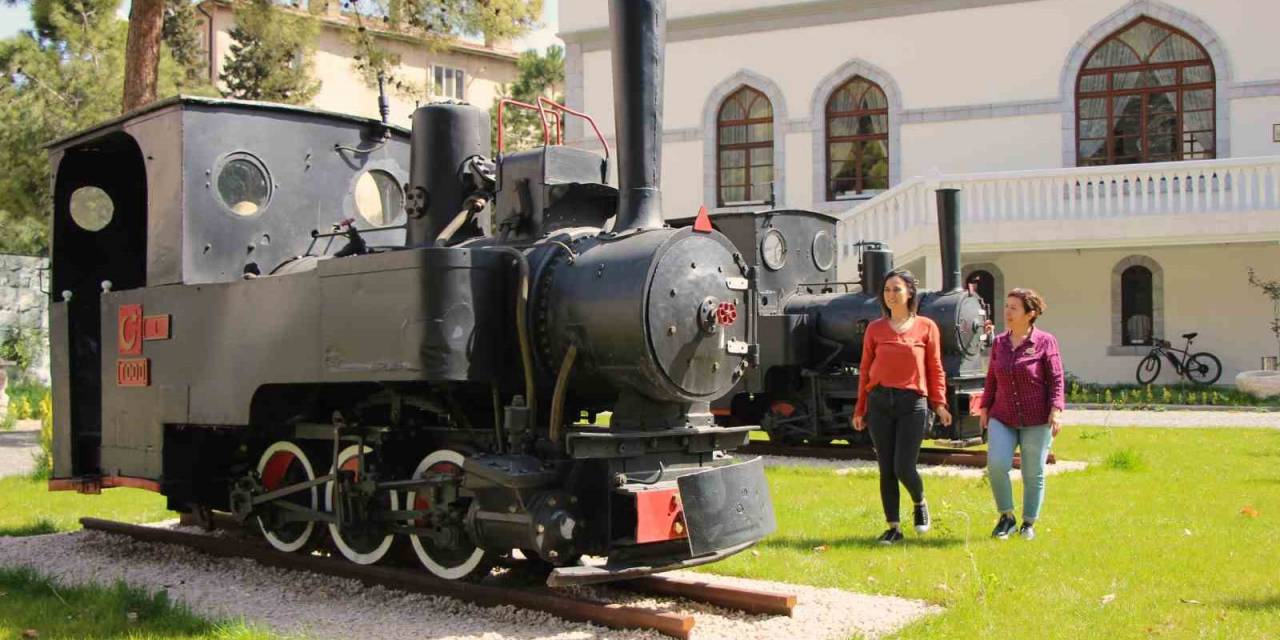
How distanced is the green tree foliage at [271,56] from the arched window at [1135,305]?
1478 cm

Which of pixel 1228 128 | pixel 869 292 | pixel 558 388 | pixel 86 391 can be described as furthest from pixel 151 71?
pixel 1228 128

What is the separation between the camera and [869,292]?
13.4 meters

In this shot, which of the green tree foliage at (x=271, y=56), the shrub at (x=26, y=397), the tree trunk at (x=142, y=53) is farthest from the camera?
the shrub at (x=26, y=397)

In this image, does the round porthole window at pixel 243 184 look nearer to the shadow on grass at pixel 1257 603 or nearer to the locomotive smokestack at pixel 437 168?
the locomotive smokestack at pixel 437 168

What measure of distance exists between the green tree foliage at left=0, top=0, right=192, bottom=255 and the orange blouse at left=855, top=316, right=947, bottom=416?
1123 centimetres

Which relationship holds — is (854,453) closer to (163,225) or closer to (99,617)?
(163,225)

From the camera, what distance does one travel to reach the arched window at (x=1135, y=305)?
2336 centimetres

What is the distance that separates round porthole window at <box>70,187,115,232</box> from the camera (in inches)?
339

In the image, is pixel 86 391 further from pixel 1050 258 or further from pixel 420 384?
pixel 1050 258

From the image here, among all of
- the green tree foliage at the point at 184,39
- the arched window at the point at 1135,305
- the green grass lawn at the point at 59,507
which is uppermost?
the green tree foliage at the point at 184,39

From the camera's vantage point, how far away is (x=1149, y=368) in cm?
2289

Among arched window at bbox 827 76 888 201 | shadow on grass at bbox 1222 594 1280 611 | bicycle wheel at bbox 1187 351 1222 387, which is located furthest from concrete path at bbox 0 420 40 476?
bicycle wheel at bbox 1187 351 1222 387

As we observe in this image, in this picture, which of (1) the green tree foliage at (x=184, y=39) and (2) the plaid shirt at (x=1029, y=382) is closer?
(2) the plaid shirt at (x=1029, y=382)

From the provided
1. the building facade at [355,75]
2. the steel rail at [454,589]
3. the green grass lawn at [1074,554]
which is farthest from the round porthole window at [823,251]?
the building facade at [355,75]
